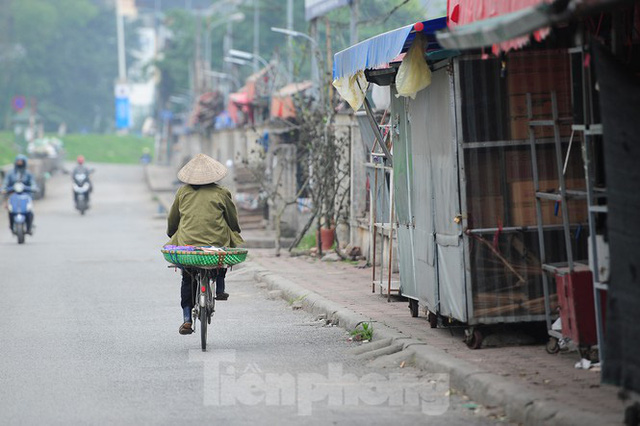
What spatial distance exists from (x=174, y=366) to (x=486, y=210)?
9.30ft

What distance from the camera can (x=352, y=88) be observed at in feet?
39.0

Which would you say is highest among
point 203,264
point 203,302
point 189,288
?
point 203,264

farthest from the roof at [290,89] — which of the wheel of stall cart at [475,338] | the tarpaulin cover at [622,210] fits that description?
the tarpaulin cover at [622,210]

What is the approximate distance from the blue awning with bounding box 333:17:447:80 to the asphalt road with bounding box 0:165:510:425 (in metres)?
2.54

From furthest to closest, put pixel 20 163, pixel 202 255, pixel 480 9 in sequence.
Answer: pixel 20 163 < pixel 202 255 < pixel 480 9

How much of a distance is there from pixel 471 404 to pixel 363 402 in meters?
0.73

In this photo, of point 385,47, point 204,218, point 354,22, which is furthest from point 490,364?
point 354,22

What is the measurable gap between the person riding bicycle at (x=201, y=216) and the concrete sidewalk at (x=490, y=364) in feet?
5.30

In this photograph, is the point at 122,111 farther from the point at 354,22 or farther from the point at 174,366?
the point at 174,366

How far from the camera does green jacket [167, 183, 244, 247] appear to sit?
10578 mm

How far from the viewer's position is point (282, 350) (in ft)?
34.4

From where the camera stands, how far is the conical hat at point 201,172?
418 inches

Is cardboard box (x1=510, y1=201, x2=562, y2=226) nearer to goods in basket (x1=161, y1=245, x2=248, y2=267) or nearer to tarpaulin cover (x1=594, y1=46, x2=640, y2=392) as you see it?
goods in basket (x1=161, y1=245, x2=248, y2=267)

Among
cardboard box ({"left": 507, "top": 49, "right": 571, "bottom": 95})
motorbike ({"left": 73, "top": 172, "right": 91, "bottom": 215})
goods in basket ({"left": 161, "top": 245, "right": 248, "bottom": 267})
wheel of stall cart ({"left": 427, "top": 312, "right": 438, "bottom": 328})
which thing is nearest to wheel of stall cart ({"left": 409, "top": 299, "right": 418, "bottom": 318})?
wheel of stall cart ({"left": 427, "top": 312, "right": 438, "bottom": 328})
